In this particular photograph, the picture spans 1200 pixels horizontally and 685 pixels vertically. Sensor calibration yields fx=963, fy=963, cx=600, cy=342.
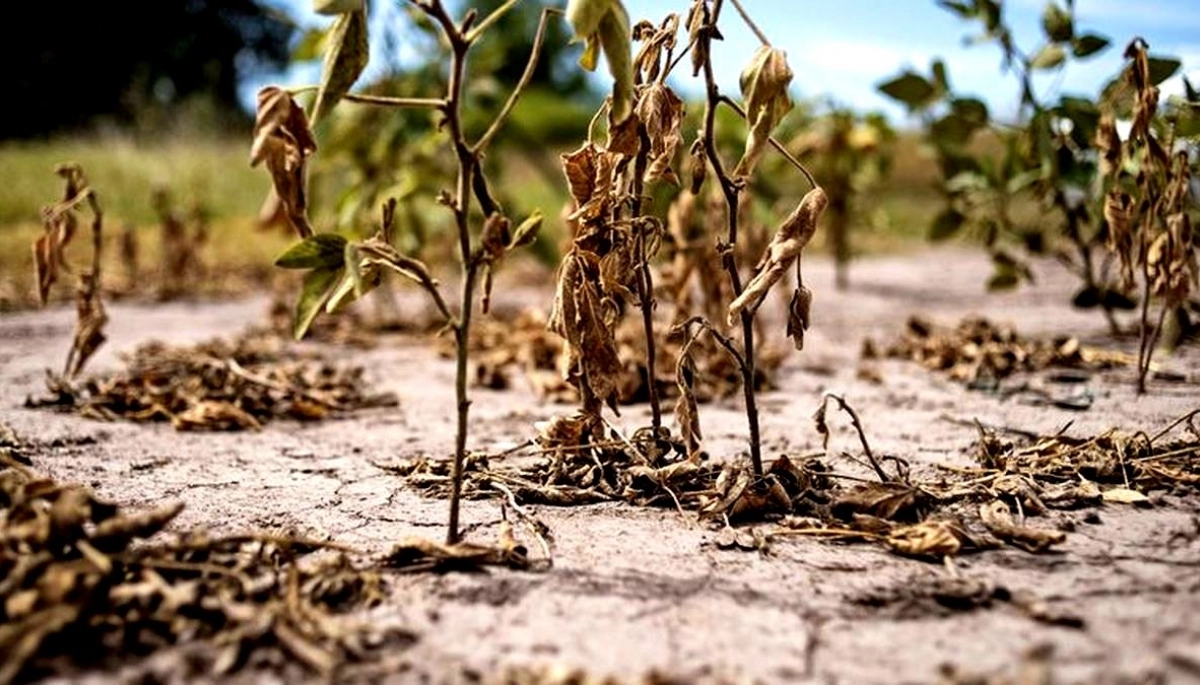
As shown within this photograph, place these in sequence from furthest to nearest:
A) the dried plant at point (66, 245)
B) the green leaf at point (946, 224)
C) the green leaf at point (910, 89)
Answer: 1. the green leaf at point (946, 224)
2. the green leaf at point (910, 89)
3. the dried plant at point (66, 245)

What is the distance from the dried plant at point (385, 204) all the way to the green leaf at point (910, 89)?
1.61m

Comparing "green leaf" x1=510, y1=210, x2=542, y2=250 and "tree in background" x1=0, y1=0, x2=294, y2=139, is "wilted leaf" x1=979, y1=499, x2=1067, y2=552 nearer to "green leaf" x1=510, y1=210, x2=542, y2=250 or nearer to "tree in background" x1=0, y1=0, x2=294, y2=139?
"green leaf" x1=510, y1=210, x2=542, y2=250

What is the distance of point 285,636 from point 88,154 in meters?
10.9

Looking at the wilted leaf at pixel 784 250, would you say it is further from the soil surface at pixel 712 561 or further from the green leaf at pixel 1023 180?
the green leaf at pixel 1023 180

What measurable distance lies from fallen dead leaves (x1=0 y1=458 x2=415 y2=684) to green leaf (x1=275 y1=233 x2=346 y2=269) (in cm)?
32

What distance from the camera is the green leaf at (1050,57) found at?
243 cm

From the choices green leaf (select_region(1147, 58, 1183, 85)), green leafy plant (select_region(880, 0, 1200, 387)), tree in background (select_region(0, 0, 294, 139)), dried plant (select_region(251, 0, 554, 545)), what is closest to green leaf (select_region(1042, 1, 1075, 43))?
green leafy plant (select_region(880, 0, 1200, 387))

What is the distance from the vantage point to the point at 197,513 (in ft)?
4.71

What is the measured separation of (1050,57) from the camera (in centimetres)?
245

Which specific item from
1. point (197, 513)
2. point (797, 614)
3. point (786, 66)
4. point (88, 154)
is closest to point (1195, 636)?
point (797, 614)

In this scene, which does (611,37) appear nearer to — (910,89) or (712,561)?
(712,561)

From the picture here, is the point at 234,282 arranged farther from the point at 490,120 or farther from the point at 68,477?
the point at 68,477

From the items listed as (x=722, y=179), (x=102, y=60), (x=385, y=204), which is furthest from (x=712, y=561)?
(x=102, y=60)

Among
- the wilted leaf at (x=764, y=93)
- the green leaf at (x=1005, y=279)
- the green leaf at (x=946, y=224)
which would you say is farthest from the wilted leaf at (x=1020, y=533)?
the green leaf at (x=946, y=224)
